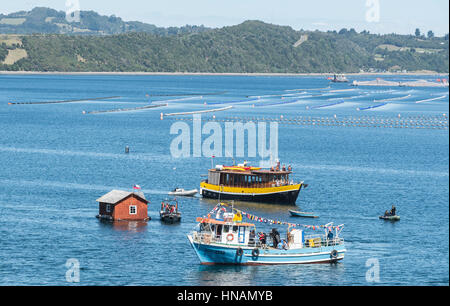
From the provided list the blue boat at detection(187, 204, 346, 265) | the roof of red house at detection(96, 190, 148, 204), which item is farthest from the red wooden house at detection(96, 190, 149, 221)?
the blue boat at detection(187, 204, 346, 265)

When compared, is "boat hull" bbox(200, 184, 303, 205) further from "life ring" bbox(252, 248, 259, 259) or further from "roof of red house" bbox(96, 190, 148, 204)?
"life ring" bbox(252, 248, 259, 259)

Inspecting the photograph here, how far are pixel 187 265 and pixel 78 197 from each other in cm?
3496

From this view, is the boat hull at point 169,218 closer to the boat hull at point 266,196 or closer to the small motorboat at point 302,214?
the small motorboat at point 302,214

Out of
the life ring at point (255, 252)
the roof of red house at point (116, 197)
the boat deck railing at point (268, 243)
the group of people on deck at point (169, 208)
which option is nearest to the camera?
the life ring at point (255, 252)

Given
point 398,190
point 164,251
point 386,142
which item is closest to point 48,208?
point 164,251

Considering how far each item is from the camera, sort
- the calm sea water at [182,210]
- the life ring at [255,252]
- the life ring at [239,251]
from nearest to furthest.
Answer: the calm sea water at [182,210] → the life ring at [239,251] → the life ring at [255,252]

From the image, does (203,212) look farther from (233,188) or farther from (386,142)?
(386,142)

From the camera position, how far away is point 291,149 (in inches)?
6762

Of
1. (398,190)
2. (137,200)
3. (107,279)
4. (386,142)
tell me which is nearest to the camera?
(107,279)

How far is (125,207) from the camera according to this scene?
9388cm

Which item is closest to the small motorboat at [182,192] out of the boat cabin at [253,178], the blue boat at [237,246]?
the boat cabin at [253,178]

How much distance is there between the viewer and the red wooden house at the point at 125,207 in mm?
93500

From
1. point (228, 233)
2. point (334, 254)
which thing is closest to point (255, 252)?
point (228, 233)
